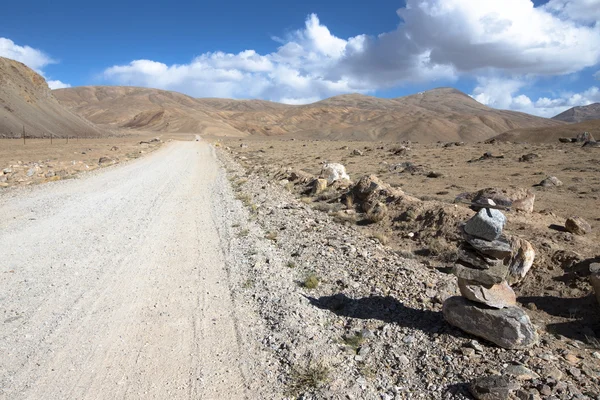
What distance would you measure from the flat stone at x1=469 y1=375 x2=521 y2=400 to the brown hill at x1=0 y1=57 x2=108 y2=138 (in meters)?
72.8

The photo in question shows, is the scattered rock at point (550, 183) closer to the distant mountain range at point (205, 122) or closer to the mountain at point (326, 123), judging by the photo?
the distant mountain range at point (205, 122)

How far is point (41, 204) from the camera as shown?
12.7 meters

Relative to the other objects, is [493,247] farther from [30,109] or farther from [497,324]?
[30,109]

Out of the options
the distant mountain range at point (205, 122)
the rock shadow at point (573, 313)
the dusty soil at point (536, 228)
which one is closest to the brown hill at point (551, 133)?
the distant mountain range at point (205, 122)

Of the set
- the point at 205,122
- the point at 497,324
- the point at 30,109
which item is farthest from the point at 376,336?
the point at 205,122

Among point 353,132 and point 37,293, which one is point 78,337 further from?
point 353,132

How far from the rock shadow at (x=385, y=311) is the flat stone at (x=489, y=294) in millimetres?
562

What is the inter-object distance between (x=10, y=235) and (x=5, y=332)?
205 inches

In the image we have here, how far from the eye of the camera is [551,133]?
5575 cm

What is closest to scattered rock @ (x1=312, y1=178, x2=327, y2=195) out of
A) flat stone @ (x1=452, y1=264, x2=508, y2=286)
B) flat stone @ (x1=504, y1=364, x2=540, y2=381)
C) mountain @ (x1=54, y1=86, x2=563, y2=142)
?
flat stone @ (x1=452, y1=264, x2=508, y2=286)

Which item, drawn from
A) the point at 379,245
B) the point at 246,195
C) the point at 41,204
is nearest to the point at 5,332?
the point at 379,245

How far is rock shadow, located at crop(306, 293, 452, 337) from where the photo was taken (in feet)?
17.9

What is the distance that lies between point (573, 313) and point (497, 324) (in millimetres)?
1866

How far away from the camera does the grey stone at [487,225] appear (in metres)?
5.16
